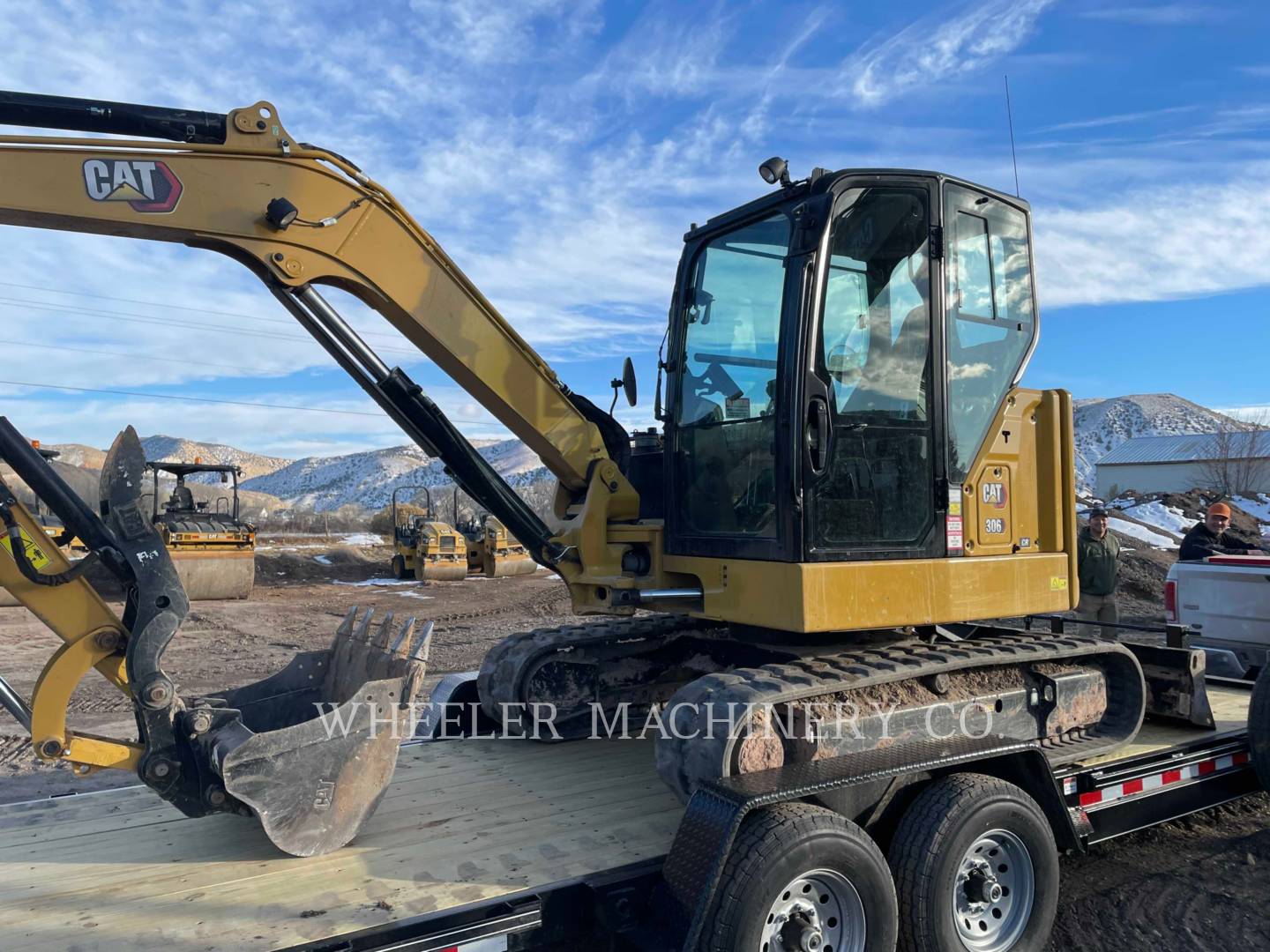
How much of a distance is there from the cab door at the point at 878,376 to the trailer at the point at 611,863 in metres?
0.94

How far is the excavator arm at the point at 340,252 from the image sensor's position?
350 cm

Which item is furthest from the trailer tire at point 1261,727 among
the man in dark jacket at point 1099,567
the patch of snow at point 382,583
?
the patch of snow at point 382,583

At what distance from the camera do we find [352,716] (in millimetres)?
3531

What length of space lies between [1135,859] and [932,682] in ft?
6.47

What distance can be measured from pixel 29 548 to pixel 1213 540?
8339mm

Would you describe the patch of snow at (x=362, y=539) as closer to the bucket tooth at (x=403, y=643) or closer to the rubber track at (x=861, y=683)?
the bucket tooth at (x=403, y=643)

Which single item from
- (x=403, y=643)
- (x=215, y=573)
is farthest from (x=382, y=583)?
(x=403, y=643)

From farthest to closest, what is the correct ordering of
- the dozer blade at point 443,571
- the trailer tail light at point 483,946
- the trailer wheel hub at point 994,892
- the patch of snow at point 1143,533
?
the patch of snow at point 1143,533 < the dozer blade at point 443,571 < the trailer wheel hub at point 994,892 < the trailer tail light at point 483,946

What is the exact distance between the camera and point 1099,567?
823 centimetres

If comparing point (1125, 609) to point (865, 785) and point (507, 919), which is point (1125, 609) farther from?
point (507, 919)

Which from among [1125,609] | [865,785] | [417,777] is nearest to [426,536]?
[1125,609]

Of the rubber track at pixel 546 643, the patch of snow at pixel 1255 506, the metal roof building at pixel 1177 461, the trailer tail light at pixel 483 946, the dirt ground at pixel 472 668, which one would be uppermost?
the metal roof building at pixel 1177 461

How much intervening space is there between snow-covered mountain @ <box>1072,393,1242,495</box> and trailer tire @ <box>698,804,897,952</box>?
9341cm

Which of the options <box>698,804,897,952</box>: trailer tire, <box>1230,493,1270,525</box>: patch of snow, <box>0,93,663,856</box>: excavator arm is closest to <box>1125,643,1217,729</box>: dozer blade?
<box>698,804,897,952</box>: trailer tire
